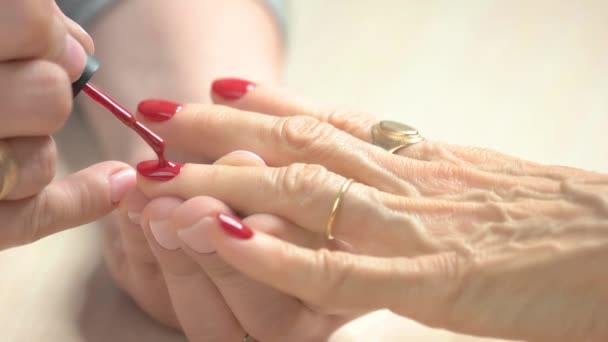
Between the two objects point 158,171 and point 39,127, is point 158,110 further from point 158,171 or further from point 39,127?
point 39,127

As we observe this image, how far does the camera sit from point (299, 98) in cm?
90

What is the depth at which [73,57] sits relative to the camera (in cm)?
58

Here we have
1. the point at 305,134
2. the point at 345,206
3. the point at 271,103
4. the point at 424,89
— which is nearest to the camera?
the point at 345,206

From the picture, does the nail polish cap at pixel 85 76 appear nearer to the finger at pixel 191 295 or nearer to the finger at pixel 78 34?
the finger at pixel 78 34

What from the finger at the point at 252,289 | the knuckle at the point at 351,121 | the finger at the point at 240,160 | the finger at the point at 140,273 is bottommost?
the finger at the point at 140,273

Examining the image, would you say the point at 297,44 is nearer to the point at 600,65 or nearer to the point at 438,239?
the point at 600,65

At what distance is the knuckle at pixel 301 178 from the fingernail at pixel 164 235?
127 millimetres

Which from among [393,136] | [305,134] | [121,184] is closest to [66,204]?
[121,184]

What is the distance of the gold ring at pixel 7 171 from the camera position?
1.94 ft

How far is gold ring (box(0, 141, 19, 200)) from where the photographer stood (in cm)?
59

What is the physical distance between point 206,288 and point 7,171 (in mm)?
242

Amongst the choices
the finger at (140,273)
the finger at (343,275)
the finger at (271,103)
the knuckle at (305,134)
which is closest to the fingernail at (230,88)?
the finger at (271,103)

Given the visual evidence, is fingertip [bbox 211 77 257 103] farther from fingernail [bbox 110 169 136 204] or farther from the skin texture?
fingernail [bbox 110 169 136 204]

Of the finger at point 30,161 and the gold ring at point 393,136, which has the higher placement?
the gold ring at point 393,136
